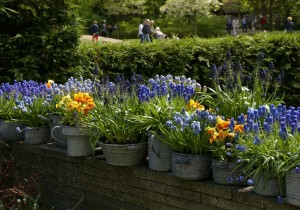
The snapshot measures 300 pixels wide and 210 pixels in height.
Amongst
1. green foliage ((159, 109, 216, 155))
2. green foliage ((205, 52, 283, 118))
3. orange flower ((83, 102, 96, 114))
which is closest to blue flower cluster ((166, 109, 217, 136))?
green foliage ((159, 109, 216, 155))

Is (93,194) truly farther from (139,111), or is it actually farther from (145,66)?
(145,66)

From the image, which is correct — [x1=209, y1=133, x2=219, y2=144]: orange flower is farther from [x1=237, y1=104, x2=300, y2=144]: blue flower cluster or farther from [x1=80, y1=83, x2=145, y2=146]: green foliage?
[x1=80, y1=83, x2=145, y2=146]: green foliage

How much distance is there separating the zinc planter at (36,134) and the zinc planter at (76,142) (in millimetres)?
668

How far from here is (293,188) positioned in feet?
9.70

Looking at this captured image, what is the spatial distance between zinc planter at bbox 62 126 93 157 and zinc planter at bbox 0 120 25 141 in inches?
38.2

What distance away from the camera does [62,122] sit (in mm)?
4480

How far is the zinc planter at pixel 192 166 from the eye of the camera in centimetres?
349

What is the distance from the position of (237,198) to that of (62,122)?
1.80 metres

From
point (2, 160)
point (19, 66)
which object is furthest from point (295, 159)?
point (19, 66)

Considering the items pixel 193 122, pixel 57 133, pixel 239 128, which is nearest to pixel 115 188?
pixel 57 133

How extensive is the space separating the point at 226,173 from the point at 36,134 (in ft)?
7.39

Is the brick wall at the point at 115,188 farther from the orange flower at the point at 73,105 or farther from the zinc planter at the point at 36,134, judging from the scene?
the orange flower at the point at 73,105

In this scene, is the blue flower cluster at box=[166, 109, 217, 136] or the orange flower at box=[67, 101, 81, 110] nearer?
the blue flower cluster at box=[166, 109, 217, 136]

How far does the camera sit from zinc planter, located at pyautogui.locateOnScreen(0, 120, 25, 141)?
5.22m
